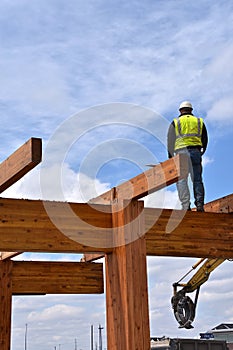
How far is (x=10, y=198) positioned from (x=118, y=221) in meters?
1.39

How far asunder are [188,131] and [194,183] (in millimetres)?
741

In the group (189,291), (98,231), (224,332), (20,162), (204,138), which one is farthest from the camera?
(224,332)

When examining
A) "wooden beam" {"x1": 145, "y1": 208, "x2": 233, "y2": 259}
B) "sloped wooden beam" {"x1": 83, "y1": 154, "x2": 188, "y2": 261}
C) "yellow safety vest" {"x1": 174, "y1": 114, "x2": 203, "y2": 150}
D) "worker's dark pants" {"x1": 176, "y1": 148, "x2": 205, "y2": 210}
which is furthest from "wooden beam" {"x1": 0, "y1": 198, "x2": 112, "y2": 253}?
"yellow safety vest" {"x1": 174, "y1": 114, "x2": 203, "y2": 150}

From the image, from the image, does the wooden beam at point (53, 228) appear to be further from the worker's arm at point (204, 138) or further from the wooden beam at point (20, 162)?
the worker's arm at point (204, 138)

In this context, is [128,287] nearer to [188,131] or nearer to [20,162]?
[20,162]

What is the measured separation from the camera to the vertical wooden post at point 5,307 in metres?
11.0

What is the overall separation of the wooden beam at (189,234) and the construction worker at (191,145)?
0.97 feet

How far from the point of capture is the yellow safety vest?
8.80m

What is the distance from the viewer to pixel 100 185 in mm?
8500

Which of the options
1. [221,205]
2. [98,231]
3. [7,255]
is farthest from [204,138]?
[7,255]

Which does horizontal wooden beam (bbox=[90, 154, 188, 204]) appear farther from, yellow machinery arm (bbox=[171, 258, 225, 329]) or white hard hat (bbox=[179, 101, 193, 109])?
yellow machinery arm (bbox=[171, 258, 225, 329])

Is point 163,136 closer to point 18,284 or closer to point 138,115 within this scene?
point 138,115

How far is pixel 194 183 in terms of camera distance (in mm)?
8789

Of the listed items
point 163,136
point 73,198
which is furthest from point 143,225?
point 163,136
